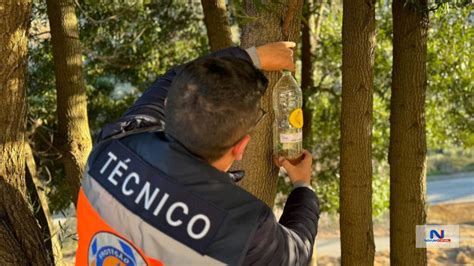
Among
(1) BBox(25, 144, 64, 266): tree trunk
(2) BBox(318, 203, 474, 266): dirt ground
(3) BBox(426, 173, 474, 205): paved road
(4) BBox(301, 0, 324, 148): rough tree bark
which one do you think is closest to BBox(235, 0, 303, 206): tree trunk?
(1) BBox(25, 144, 64, 266): tree trunk

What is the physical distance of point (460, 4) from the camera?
4367 millimetres

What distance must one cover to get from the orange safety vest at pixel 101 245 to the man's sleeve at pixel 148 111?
0.23 m

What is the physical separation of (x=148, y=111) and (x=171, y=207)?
1.67 feet

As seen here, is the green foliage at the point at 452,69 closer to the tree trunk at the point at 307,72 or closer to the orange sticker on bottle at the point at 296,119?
the tree trunk at the point at 307,72

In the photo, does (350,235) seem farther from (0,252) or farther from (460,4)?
(0,252)

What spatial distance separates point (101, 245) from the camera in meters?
1.80

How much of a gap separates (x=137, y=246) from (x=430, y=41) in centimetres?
791

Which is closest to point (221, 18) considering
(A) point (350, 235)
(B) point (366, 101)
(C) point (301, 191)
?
(B) point (366, 101)

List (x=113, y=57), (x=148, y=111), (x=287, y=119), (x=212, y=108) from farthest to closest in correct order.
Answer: (x=113, y=57)
(x=287, y=119)
(x=148, y=111)
(x=212, y=108)

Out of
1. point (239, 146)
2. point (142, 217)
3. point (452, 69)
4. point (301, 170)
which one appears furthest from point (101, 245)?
point (452, 69)

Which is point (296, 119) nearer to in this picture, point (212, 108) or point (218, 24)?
point (212, 108)

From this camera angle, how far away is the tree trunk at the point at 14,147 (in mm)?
2973

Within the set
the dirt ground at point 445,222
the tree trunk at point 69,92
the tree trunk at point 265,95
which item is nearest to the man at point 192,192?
the tree trunk at point 265,95

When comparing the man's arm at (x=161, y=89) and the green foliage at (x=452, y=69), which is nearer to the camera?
the man's arm at (x=161, y=89)
